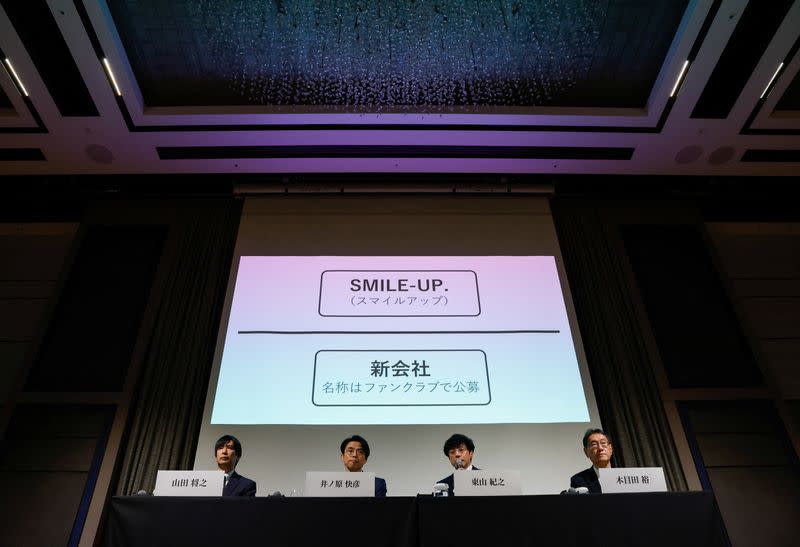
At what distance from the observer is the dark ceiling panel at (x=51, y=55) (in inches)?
122

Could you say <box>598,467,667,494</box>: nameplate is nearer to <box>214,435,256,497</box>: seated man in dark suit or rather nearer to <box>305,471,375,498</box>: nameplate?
<box>305,471,375,498</box>: nameplate

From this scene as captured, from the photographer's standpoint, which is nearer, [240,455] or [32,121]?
[240,455]

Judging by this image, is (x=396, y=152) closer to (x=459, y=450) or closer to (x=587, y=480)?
(x=459, y=450)

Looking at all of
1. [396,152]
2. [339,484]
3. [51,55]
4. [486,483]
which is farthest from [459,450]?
[51,55]

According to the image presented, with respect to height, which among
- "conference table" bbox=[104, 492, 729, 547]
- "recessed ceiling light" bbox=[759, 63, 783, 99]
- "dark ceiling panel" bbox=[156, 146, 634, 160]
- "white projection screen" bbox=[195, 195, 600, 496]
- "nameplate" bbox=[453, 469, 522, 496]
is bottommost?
"conference table" bbox=[104, 492, 729, 547]

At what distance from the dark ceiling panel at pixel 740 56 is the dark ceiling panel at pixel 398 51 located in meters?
0.35

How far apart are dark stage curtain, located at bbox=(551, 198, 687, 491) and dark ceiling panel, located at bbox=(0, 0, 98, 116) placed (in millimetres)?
3602

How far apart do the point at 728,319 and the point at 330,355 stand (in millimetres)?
2874

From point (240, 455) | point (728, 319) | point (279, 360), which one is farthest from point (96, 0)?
point (728, 319)

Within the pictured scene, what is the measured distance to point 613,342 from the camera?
367 centimetres

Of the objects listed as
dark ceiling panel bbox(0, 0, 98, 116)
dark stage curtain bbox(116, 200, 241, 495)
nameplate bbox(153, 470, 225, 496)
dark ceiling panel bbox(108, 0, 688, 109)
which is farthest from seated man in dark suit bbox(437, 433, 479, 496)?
dark ceiling panel bbox(0, 0, 98, 116)

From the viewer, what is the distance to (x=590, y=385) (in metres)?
3.42

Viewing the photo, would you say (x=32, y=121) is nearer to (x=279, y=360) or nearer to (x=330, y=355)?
(x=279, y=360)

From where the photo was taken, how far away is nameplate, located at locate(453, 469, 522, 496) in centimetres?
187
